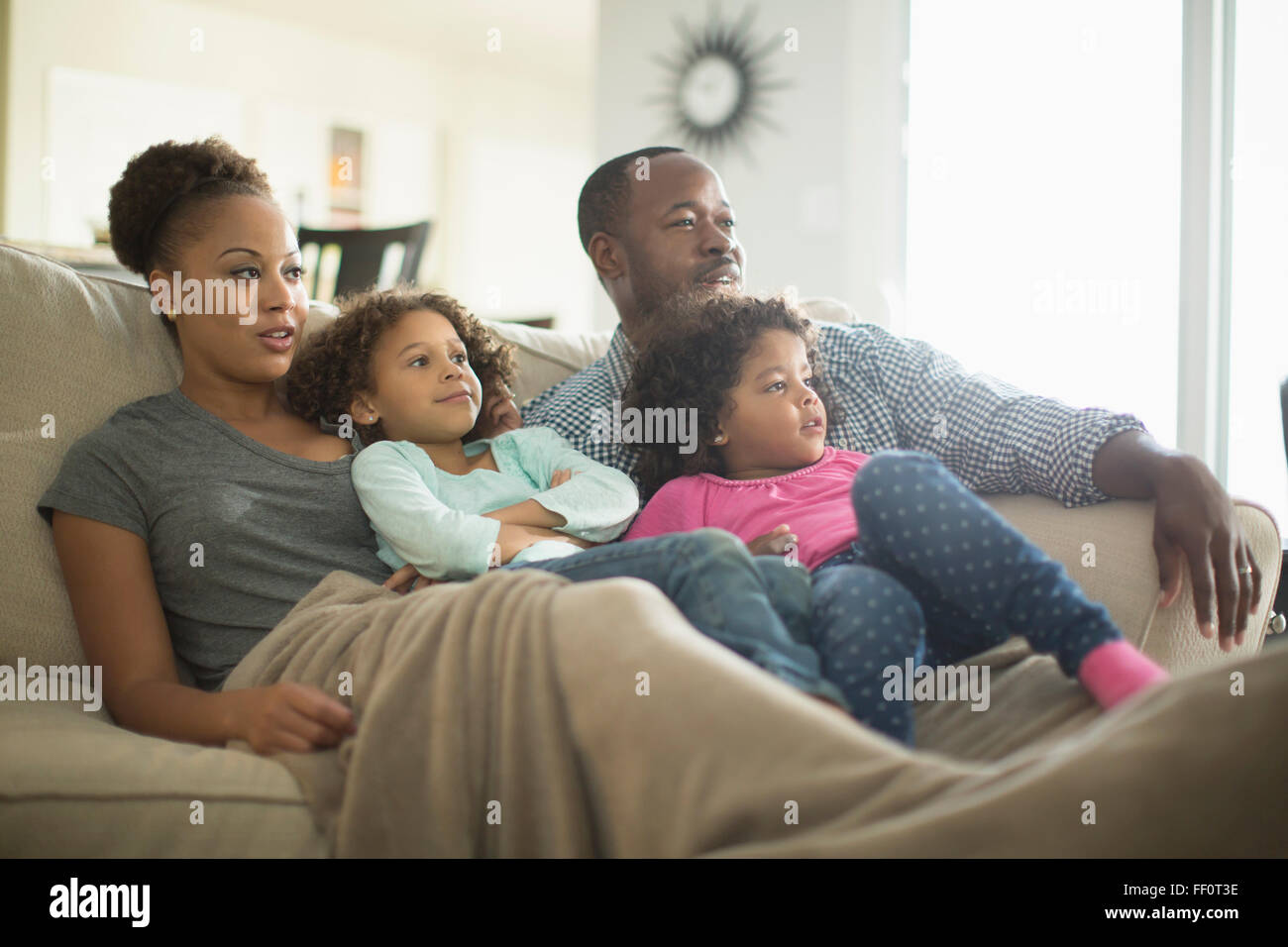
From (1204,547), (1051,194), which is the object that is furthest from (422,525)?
(1051,194)

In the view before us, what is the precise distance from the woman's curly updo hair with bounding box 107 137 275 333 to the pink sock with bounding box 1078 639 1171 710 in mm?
1217

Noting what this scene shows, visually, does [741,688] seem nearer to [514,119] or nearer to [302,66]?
[302,66]

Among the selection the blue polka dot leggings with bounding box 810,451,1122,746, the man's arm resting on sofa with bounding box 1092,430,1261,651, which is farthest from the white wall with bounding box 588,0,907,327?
the blue polka dot leggings with bounding box 810,451,1122,746

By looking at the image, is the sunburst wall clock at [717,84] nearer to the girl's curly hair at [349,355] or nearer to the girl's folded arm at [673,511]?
the girl's curly hair at [349,355]

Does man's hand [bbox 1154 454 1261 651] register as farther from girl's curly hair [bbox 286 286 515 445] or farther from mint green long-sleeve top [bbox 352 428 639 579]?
girl's curly hair [bbox 286 286 515 445]

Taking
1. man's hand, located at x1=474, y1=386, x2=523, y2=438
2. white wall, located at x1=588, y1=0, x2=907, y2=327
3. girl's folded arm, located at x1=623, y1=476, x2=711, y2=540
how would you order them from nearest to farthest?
girl's folded arm, located at x1=623, y1=476, x2=711, y2=540 < man's hand, located at x1=474, y1=386, x2=523, y2=438 < white wall, located at x1=588, y1=0, x2=907, y2=327

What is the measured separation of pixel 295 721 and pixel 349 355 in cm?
66

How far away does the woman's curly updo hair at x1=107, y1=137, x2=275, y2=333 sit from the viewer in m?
1.37

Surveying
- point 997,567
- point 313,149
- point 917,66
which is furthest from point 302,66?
point 997,567

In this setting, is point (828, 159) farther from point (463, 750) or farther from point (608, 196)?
point (463, 750)

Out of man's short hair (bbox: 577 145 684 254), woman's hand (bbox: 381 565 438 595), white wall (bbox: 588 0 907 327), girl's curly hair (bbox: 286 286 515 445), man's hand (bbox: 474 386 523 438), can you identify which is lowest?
woman's hand (bbox: 381 565 438 595)

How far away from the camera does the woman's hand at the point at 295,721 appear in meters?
0.98

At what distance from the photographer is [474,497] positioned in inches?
56.7

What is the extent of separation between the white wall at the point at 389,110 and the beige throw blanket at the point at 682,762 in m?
5.28
